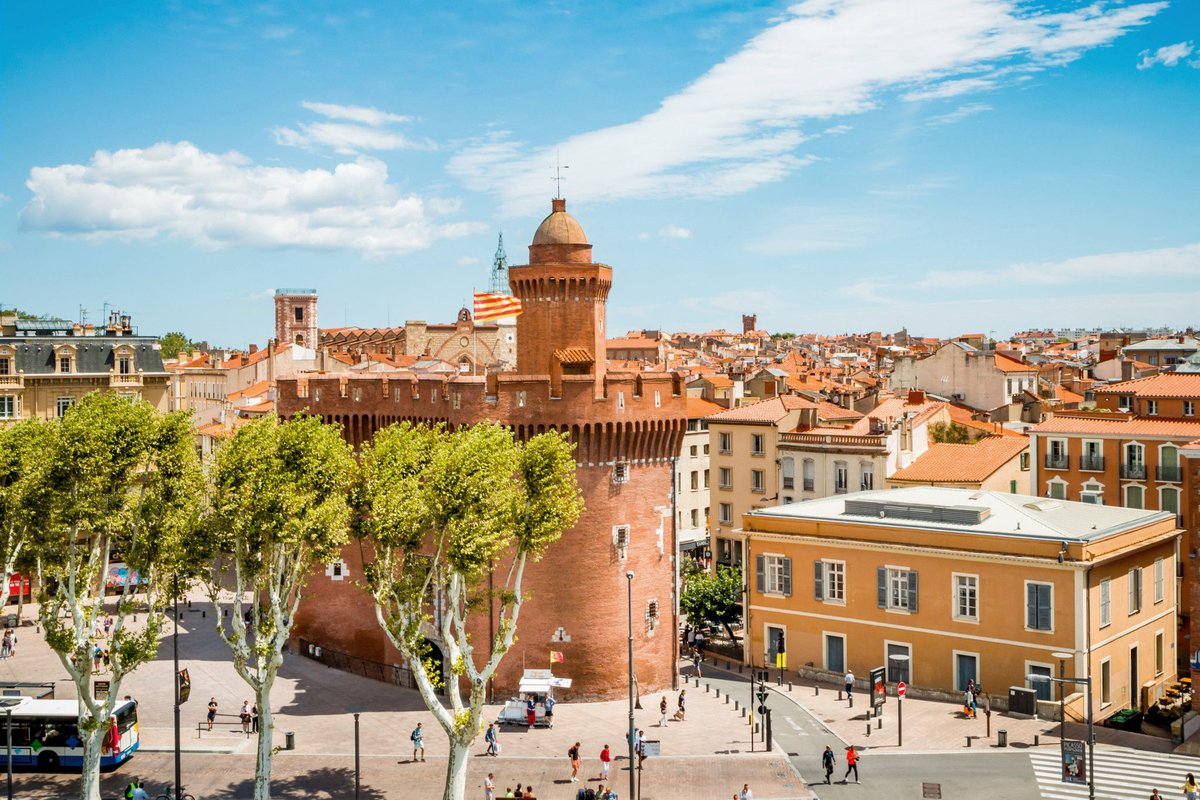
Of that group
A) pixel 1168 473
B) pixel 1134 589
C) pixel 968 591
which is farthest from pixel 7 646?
pixel 1168 473

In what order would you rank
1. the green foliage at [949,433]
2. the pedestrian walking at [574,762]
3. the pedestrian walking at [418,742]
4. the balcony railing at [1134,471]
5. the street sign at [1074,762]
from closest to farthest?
the street sign at [1074,762]
the pedestrian walking at [574,762]
the pedestrian walking at [418,742]
the balcony railing at [1134,471]
the green foliage at [949,433]

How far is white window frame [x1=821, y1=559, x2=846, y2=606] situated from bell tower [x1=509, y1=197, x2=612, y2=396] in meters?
13.6

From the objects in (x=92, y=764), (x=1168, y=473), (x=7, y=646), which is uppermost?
(x=1168, y=473)

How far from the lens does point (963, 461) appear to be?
71.1m

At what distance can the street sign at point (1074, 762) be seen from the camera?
117ft

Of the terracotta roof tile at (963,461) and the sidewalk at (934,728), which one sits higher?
the terracotta roof tile at (963,461)

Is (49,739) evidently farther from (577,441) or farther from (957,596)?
(957,596)

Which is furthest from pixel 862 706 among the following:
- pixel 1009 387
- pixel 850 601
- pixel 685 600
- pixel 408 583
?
pixel 1009 387

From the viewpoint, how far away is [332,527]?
3847 centimetres

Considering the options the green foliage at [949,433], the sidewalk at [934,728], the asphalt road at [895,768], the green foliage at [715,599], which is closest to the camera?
the asphalt road at [895,768]

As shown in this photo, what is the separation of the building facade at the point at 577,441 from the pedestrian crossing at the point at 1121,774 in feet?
59.6

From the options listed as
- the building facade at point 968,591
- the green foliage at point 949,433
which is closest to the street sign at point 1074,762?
the building facade at point 968,591

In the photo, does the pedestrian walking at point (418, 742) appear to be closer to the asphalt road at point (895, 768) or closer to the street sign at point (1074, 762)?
the asphalt road at point (895, 768)

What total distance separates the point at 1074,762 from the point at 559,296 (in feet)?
97.5
